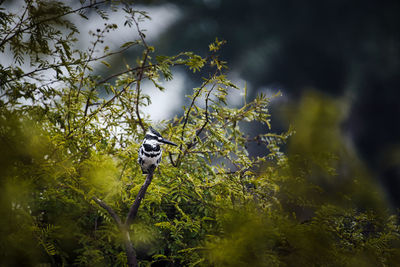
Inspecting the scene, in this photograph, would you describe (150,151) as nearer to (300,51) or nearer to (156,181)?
(156,181)

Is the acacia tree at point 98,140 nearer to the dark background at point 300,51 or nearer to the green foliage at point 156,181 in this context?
the green foliage at point 156,181

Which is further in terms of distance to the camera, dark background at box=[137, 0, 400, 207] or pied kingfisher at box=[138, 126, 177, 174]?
dark background at box=[137, 0, 400, 207]

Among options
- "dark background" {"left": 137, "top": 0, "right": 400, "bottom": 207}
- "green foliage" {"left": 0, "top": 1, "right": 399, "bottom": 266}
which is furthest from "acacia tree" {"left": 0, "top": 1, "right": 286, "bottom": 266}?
"dark background" {"left": 137, "top": 0, "right": 400, "bottom": 207}

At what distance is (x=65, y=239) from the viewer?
1158 mm

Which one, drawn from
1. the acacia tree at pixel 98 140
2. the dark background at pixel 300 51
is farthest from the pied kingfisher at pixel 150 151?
the dark background at pixel 300 51

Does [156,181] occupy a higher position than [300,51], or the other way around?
[300,51]

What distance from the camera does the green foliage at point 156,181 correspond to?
2.39ft

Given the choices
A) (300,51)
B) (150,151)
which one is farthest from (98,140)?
(300,51)

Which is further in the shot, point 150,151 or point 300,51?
point 300,51

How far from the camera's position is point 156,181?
1.31 metres

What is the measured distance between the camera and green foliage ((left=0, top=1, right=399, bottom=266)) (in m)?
0.73

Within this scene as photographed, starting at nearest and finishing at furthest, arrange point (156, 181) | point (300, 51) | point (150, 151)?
point (150, 151) → point (156, 181) → point (300, 51)

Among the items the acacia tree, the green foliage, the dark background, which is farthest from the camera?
the dark background

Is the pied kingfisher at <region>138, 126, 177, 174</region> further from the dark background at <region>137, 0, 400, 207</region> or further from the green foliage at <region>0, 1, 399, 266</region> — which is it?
the dark background at <region>137, 0, 400, 207</region>
